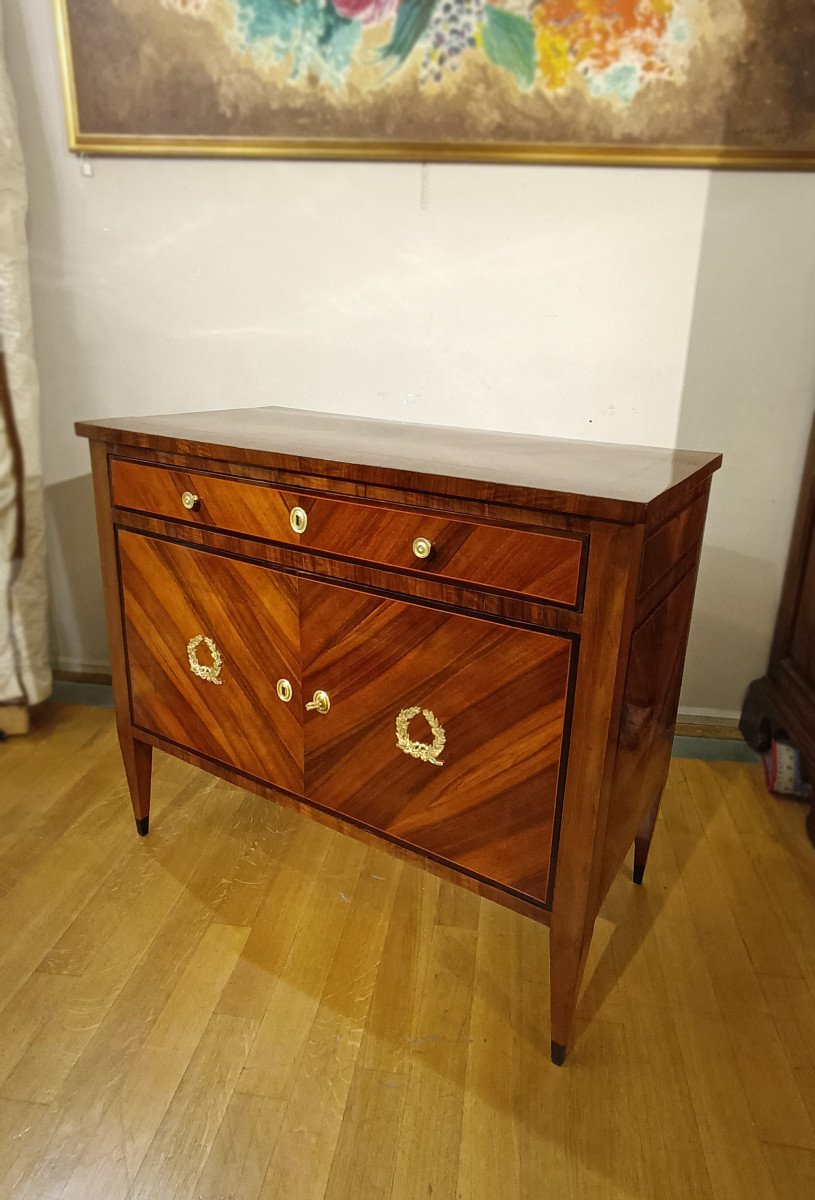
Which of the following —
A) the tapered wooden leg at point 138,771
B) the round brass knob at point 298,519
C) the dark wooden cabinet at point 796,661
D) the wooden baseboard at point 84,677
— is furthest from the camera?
the wooden baseboard at point 84,677

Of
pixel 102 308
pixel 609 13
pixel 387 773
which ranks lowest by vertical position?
pixel 387 773

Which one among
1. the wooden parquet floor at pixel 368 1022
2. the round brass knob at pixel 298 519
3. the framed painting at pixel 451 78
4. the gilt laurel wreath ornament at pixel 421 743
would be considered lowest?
the wooden parquet floor at pixel 368 1022

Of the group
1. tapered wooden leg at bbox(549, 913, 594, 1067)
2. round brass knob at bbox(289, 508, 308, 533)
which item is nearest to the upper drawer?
round brass knob at bbox(289, 508, 308, 533)

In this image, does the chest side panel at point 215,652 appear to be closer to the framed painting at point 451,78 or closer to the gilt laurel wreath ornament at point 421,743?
the gilt laurel wreath ornament at point 421,743

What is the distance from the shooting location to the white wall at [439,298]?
1.65 meters

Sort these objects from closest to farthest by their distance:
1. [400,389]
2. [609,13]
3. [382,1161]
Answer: [382,1161] → [609,13] → [400,389]

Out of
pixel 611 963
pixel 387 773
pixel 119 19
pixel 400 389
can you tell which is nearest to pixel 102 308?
pixel 119 19

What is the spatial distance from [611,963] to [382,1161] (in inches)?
20.3

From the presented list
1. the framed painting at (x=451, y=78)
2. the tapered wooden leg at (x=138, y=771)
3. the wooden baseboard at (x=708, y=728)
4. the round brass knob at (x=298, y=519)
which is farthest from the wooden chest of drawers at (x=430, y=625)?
the framed painting at (x=451, y=78)

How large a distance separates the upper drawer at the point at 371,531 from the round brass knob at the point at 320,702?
24 centimetres

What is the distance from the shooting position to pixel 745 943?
139 centimetres

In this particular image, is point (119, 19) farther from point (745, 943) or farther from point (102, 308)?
point (745, 943)

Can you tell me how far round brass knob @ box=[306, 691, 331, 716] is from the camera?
48.2 inches

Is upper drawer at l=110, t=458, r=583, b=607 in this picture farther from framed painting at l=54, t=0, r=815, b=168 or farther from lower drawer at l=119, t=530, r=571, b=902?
framed painting at l=54, t=0, r=815, b=168
